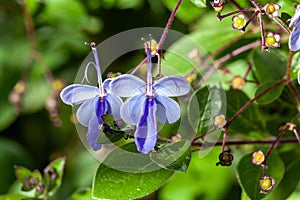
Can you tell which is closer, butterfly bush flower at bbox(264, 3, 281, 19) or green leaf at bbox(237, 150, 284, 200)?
butterfly bush flower at bbox(264, 3, 281, 19)

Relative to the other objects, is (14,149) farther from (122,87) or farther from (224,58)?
(122,87)

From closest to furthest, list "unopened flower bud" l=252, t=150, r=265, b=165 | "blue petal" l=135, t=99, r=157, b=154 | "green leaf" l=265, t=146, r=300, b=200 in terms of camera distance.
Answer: "blue petal" l=135, t=99, r=157, b=154, "unopened flower bud" l=252, t=150, r=265, b=165, "green leaf" l=265, t=146, r=300, b=200

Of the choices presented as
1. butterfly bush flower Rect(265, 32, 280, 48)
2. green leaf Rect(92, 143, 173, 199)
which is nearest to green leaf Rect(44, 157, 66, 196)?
green leaf Rect(92, 143, 173, 199)

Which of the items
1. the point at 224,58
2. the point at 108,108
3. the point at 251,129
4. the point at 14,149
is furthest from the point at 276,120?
the point at 14,149

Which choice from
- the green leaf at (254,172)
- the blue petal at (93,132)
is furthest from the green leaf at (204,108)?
the blue petal at (93,132)

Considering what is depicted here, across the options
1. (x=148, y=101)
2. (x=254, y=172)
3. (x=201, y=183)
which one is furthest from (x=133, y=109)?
(x=201, y=183)

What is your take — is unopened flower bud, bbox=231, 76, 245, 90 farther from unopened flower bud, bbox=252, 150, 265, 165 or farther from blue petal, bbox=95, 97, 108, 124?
blue petal, bbox=95, 97, 108, 124
